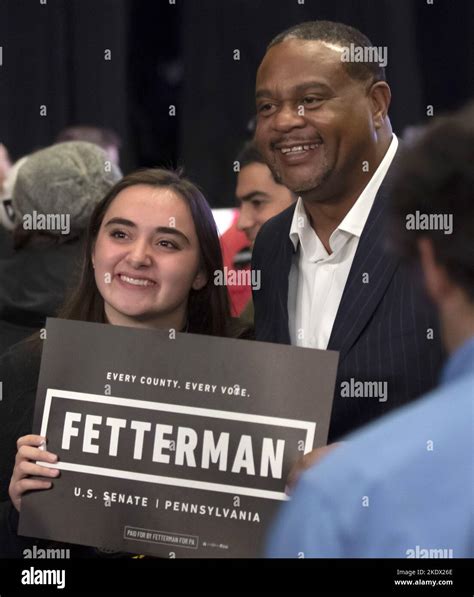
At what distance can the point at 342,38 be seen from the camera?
233 centimetres

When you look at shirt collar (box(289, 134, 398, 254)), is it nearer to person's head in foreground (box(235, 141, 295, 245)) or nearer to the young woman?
the young woman

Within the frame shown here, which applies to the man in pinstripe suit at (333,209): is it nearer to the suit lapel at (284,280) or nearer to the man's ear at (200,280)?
the suit lapel at (284,280)

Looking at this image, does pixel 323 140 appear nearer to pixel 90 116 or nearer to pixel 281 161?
pixel 281 161

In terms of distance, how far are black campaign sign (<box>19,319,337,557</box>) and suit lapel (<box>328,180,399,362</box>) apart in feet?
0.89

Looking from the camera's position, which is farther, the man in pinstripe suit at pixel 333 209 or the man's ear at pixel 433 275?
the man in pinstripe suit at pixel 333 209

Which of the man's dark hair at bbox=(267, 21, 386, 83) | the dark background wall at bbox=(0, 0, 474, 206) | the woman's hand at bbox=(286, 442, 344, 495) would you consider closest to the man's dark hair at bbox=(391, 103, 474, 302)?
the woman's hand at bbox=(286, 442, 344, 495)

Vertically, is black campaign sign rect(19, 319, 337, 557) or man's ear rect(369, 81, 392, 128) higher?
man's ear rect(369, 81, 392, 128)

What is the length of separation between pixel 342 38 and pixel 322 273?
0.51 m

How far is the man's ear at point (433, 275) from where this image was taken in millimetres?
1009

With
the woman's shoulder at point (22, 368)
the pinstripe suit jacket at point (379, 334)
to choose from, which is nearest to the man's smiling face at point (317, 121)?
the pinstripe suit jacket at point (379, 334)

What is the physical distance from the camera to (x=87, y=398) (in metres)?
2.00

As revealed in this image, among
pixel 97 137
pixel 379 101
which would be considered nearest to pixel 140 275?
pixel 379 101

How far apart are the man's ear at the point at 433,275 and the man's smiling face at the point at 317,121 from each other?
125 cm

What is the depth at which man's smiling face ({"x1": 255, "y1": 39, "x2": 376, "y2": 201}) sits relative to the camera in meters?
2.28
